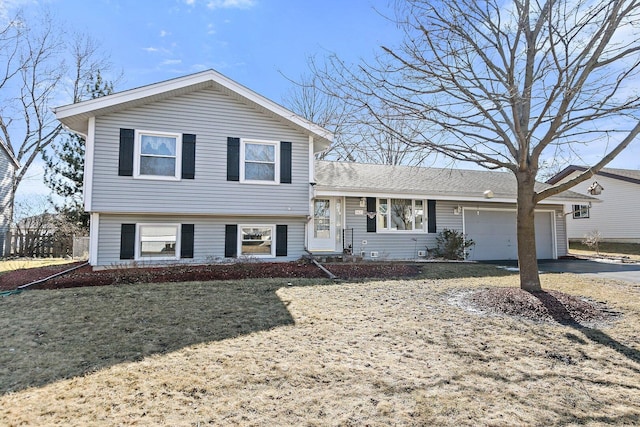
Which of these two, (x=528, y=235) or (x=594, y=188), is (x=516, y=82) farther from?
(x=594, y=188)

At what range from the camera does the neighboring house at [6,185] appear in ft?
57.7

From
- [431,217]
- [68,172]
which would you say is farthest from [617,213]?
[68,172]

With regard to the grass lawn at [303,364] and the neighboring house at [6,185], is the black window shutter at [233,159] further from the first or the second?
the neighboring house at [6,185]

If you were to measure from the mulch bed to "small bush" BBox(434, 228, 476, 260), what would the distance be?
3.62 m

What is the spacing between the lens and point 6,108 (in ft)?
65.8

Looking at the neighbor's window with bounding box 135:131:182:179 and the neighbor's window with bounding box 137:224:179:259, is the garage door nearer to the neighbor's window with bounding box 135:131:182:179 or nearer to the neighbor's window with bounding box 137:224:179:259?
the neighbor's window with bounding box 137:224:179:259

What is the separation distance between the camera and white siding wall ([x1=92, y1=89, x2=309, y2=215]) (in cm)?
984

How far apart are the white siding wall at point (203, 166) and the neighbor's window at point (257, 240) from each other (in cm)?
75

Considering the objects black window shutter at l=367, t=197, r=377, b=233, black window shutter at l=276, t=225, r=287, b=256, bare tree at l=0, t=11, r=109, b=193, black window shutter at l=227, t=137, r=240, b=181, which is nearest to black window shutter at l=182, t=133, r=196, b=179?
black window shutter at l=227, t=137, r=240, b=181

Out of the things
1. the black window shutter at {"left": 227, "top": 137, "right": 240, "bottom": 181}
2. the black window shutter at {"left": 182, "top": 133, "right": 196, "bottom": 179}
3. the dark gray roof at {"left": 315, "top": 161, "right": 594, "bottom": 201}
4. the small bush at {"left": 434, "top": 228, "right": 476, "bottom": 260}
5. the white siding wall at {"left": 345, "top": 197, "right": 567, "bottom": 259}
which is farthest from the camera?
the small bush at {"left": 434, "top": 228, "right": 476, "bottom": 260}

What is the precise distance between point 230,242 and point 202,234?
2.84ft

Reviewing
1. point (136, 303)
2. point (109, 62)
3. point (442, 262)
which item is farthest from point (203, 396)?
point (109, 62)

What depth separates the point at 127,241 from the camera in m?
10.2

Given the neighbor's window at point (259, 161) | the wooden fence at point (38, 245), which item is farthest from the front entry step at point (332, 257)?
the wooden fence at point (38, 245)
